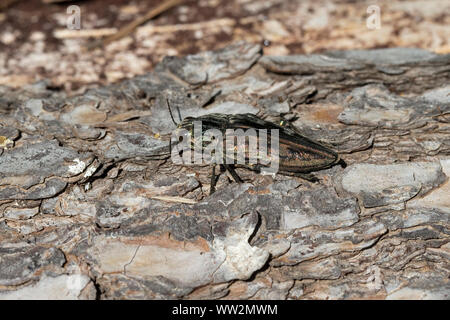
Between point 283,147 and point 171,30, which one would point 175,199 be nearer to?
point 283,147

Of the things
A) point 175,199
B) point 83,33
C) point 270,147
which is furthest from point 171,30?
point 175,199

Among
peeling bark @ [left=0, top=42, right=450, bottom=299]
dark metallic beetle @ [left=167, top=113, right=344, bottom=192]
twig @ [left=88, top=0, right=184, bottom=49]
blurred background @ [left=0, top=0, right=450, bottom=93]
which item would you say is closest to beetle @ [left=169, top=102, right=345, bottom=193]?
dark metallic beetle @ [left=167, top=113, right=344, bottom=192]

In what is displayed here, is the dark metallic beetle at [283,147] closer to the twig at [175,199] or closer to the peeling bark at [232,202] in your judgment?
the peeling bark at [232,202]

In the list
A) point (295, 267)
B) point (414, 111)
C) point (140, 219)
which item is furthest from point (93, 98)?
point (414, 111)

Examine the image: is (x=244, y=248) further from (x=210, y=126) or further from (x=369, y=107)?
(x=369, y=107)

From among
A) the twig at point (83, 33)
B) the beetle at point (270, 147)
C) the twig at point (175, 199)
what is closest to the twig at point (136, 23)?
the twig at point (83, 33)

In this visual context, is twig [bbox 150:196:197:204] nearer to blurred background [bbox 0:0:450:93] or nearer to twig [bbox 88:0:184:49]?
blurred background [bbox 0:0:450:93]
